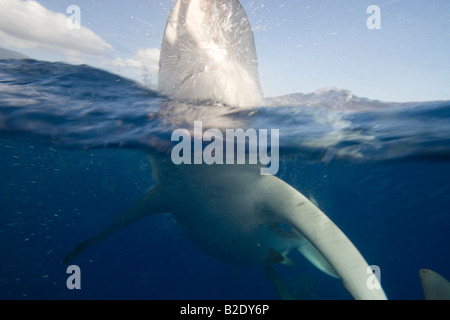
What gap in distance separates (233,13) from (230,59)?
0.74 meters

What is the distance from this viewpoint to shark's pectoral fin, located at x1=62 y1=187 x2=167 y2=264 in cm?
419

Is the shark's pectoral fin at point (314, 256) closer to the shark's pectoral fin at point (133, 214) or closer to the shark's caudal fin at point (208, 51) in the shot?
the shark's pectoral fin at point (133, 214)

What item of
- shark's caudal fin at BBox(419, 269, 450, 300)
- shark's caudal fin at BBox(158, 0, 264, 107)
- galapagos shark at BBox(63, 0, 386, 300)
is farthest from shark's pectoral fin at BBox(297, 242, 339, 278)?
shark's caudal fin at BBox(158, 0, 264, 107)

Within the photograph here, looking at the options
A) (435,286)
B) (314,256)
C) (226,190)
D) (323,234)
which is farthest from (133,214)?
(435,286)

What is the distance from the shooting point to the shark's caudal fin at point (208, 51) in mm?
3457

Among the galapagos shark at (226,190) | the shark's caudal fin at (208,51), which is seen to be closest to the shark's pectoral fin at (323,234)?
the galapagos shark at (226,190)

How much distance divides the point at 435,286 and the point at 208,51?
16.4 ft

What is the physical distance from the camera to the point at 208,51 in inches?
142

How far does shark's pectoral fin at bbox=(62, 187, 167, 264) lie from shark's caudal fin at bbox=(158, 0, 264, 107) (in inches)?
83.1

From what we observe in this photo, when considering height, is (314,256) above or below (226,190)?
below

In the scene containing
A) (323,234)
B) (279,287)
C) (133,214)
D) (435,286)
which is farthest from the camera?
(279,287)

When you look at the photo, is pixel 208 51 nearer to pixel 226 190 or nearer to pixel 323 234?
pixel 226 190
